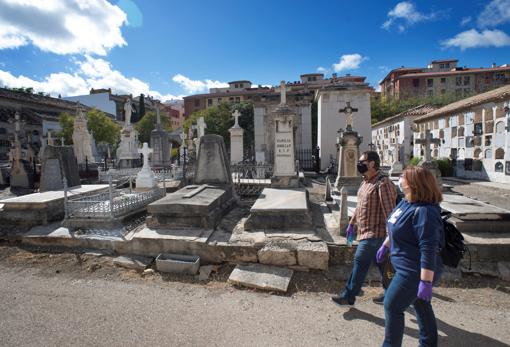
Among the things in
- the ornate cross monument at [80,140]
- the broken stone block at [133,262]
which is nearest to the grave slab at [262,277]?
the broken stone block at [133,262]

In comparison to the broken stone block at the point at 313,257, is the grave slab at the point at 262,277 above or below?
below

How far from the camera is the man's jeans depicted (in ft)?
9.70

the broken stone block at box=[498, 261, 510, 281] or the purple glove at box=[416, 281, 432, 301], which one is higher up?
the purple glove at box=[416, 281, 432, 301]

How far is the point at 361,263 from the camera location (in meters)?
3.01

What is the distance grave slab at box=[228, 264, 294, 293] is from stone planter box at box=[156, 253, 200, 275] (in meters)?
0.57

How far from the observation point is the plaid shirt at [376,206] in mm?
2912

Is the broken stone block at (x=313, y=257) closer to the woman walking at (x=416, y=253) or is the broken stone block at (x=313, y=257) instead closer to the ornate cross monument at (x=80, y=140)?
the woman walking at (x=416, y=253)

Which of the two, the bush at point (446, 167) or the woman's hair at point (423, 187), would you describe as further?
the bush at point (446, 167)

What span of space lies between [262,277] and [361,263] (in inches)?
51.0

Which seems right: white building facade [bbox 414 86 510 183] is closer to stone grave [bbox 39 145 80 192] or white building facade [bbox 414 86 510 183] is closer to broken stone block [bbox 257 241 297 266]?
broken stone block [bbox 257 241 297 266]

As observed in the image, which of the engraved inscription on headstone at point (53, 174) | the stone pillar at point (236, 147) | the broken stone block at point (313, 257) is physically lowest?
the broken stone block at point (313, 257)

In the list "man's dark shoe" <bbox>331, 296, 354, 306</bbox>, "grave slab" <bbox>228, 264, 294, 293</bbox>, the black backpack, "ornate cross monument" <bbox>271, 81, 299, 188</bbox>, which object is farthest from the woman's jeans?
"ornate cross monument" <bbox>271, 81, 299, 188</bbox>

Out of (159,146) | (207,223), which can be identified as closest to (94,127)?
(159,146)

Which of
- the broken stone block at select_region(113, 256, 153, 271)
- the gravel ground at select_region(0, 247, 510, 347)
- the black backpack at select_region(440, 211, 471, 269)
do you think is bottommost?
the gravel ground at select_region(0, 247, 510, 347)
